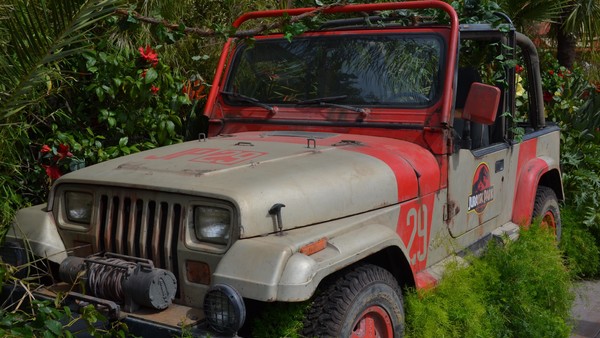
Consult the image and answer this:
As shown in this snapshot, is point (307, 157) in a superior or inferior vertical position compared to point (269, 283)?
superior

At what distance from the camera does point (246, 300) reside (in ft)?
11.3

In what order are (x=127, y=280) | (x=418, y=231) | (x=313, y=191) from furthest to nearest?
(x=418, y=231) → (x=313, y=191) → (x=127, y=280)

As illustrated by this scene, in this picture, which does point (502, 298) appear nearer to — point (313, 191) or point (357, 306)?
point (357, 306)

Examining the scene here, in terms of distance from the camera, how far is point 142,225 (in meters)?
3.56

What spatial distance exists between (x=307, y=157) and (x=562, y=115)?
4.39 m

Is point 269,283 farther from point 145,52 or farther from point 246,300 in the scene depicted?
point 145,52

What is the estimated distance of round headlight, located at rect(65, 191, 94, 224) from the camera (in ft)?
12.6

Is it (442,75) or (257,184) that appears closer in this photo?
(257,184)

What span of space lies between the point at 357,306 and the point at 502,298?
1358mm

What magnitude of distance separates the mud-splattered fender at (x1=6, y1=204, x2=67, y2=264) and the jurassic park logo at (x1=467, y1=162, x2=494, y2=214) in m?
2.46

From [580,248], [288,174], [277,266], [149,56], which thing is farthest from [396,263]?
[580,248]

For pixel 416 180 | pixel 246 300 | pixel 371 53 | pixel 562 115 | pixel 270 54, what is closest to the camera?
pixel 246 300

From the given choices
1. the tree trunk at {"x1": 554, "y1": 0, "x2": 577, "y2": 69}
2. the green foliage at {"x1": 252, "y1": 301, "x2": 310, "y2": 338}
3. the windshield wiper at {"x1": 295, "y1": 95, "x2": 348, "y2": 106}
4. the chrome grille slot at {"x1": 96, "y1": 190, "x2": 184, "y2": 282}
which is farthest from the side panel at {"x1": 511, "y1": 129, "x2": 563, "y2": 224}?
the tree trunk at {"x1": 554, "y1": 0, "x2": 577, "y2": 69}

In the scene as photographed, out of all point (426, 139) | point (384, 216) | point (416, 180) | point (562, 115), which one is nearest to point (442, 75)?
point (426, 139)
